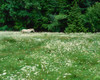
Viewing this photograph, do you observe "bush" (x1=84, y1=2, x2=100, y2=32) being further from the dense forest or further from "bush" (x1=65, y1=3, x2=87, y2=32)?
"bush" (x1=65, y1=3, x2=87, y2=32)

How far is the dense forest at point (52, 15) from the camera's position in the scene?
34.0m

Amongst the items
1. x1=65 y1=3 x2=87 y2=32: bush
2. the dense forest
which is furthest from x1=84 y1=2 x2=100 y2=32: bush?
x1=65 y1=3 x2=87 y2=32: bush

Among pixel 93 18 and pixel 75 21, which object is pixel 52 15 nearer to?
pixel 75 21

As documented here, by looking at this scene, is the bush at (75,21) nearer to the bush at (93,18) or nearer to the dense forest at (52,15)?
the dense forest at (52,15)

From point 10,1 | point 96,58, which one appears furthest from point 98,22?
point 10,1

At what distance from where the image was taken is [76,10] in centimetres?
3394

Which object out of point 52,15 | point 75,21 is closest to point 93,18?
point 75,21

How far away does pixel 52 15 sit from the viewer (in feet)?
152

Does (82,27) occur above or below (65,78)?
below

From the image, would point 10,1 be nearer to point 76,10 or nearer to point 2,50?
point 76,10

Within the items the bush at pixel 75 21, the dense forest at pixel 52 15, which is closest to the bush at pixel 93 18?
the dense forest at pixel 52 15

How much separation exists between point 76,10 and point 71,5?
2345 millimetres

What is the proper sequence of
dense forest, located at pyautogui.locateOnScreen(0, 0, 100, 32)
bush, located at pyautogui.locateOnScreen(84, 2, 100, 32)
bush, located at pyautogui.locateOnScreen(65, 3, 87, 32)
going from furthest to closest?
bush, located at pyautogui.locateOnScreen(84, 2, 100, 32)
dense forest, located at pyautogui.locateOnScreen(0, 0, 100, 32)
bush, located at pyautogui.locateOnScreen(65, 3, 87, 32)

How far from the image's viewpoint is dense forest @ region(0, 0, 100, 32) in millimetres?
34031
